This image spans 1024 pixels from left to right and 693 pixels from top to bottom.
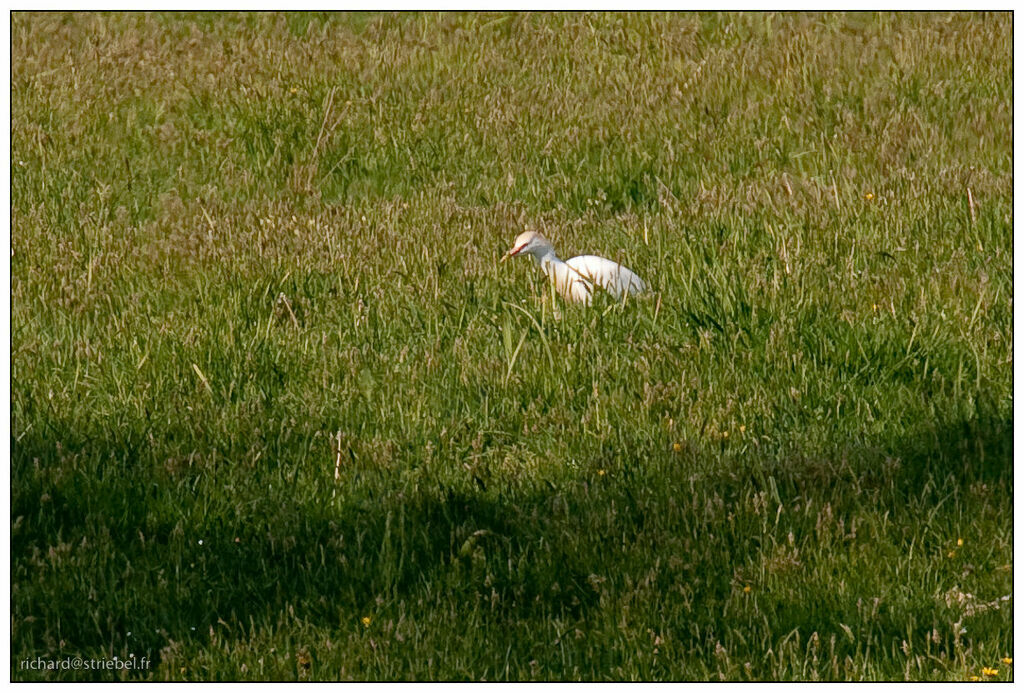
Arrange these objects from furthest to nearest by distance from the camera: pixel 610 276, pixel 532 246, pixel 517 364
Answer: pixel 532 246 → pixel 610 276 → pixel 517 364

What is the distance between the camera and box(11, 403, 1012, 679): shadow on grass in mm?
4203

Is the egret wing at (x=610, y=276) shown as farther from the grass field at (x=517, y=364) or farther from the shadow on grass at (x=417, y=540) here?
the shadow on grass at (x=417, y=540)

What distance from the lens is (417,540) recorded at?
14.8ft

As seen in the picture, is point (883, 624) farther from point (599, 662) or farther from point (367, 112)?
point (367, 112)

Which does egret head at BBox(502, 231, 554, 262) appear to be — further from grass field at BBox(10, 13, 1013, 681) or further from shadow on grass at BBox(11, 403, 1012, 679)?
shadow on grass at BBox(11, 403, 1012, 679)

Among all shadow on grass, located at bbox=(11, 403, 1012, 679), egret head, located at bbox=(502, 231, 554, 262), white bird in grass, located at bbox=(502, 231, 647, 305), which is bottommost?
shadow on grass, located at bbox=(11, 403, 1012, 679)

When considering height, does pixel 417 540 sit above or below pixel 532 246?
below

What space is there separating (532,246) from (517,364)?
124cm

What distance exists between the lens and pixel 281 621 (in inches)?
164

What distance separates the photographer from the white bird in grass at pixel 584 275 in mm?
6137

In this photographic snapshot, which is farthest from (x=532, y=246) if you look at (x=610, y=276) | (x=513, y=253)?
(x=610, y=276)

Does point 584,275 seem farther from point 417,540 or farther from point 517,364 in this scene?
point 417,540

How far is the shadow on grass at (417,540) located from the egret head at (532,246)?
1973 mm

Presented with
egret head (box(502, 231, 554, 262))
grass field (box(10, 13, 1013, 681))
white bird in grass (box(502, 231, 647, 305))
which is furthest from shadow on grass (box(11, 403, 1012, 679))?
egret head (box(502, 231, 554, 262))
